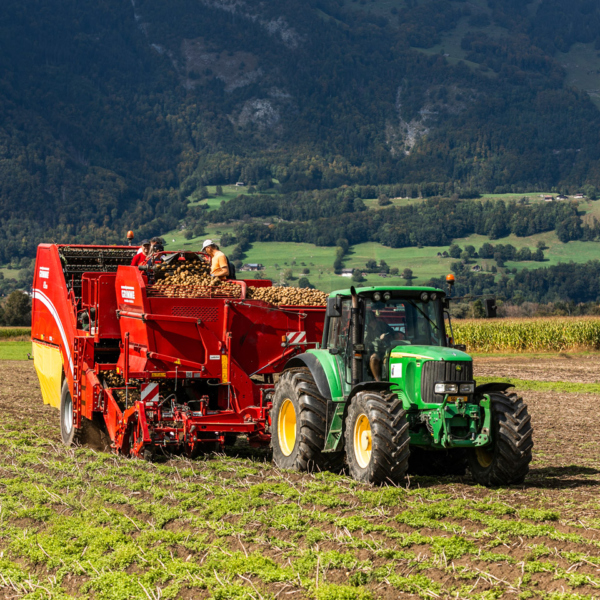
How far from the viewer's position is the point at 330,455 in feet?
37.2

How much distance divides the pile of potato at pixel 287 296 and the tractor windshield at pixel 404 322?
2.92 metres

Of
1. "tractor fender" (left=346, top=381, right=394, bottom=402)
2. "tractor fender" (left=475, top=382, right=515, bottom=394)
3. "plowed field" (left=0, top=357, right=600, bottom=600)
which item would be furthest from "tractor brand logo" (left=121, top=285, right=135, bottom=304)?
"tractor fender" (left=475, top=382, right=515, bottom=394)

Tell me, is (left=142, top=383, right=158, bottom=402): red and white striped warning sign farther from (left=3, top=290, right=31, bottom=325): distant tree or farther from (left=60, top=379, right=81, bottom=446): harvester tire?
(left=3, top=290, right=31, bottom=325): distant tree

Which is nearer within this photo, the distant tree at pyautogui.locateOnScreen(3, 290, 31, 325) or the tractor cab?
the tractor cab

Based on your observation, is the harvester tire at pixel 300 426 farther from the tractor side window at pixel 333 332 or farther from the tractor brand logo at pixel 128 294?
the tractor brand logo at pixel 128 294

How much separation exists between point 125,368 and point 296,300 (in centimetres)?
283

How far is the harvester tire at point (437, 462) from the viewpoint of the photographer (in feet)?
37.3

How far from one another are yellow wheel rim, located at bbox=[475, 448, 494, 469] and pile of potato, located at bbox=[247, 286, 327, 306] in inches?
161

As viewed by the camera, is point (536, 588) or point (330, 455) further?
point (330, 455)

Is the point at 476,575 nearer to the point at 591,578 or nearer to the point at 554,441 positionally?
the point at 591,578

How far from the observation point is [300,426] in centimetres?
1118

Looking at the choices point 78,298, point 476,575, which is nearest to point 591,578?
point 476,575

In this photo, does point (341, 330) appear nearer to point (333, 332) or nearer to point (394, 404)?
point (333, 332)

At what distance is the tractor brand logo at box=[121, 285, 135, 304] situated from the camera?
44.1 feet
